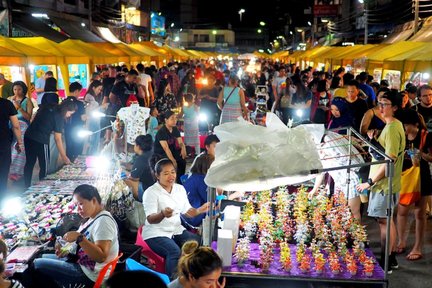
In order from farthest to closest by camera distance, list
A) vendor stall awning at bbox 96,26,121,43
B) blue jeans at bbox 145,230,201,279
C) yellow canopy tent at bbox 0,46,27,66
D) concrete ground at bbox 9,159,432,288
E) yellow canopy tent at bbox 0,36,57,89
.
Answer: vendor stall awning at bbox 96,26,121,43 → yellow canopy tent at bbox 0,36,57,89 → yellow canopy tent at bbox 0,46,27,66 → concrete ground at bbox 9,159,432,288 → blue jeans at bbox 145,230,201,279

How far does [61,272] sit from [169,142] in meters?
3.95

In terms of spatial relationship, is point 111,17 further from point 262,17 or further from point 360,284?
point 262,17

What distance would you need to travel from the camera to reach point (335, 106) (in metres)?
7.78

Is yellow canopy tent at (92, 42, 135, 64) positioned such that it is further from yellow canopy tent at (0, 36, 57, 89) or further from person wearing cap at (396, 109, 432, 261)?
person wearing cap at (396, 109, 432, 261)

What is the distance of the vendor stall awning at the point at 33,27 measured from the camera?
1681 cm

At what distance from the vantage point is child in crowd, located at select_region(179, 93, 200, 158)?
36.0 feet

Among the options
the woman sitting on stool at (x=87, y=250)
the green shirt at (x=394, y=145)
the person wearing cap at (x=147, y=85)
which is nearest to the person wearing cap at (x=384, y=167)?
the green shirt at (x=394, y=145)

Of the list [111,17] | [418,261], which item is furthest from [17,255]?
[111,17]

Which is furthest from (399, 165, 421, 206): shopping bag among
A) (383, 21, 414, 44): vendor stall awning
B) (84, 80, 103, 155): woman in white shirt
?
(383, 21, 414, 44): vendor stall awning

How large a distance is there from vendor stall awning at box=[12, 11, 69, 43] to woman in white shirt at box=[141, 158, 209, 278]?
12266 mm

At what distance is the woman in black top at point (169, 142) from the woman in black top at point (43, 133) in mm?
1565

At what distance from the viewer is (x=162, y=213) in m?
5.18

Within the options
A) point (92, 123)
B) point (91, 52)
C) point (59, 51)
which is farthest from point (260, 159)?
point (91, 52)

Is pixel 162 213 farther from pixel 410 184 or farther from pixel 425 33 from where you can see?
pixel 425 33
